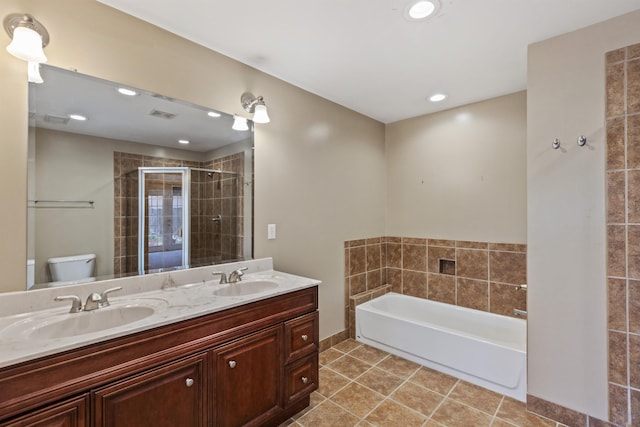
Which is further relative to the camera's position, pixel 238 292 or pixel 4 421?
pixel 238 292

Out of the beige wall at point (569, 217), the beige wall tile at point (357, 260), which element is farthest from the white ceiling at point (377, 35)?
the beige wall tile at point (357, 260)

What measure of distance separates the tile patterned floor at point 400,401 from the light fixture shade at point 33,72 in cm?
228

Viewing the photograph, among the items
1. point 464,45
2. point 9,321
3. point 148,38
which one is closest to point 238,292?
point 9,321

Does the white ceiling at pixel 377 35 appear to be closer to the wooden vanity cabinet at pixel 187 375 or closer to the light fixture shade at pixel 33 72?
the light fixture shade at pixel 33 72

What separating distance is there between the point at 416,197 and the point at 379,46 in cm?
180

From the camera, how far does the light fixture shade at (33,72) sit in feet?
4.43

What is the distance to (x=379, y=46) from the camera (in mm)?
1917

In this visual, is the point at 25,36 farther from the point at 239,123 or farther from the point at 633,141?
the point at 633,141

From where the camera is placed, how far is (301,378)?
1834mm

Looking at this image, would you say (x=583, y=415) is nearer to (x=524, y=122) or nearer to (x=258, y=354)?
(x=258, y=354)

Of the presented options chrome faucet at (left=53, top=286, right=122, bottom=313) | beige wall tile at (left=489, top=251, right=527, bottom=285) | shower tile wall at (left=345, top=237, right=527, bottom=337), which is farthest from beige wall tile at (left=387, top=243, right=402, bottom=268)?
chrome faucet at (left=53, top=286, right=122, bottom=313)

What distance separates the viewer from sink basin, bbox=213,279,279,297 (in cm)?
185

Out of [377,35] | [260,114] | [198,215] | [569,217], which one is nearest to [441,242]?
[569,217]

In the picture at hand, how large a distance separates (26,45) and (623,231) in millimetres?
3099
